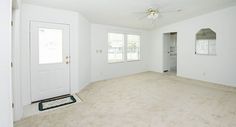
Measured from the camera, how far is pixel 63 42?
395 centimetres

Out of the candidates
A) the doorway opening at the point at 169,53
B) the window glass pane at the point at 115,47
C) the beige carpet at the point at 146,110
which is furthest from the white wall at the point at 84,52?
the doorway opening at the point at 169,53

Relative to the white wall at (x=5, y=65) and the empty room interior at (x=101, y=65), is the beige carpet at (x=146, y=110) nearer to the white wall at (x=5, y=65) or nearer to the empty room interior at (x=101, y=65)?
the empty room interior at (x=101, y=65)

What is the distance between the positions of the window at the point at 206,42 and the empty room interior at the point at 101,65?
4 cm

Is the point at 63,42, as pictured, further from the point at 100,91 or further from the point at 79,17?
the point at 100,91

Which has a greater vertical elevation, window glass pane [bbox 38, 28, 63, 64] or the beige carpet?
window glass pane [bbox 38, 28, 63, 64]

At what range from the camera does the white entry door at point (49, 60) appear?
3502 mm

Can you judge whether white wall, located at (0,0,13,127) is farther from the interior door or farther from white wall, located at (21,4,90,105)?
the interior door

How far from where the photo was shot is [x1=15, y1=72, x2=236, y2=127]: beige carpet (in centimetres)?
255

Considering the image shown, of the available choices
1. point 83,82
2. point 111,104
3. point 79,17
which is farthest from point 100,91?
point 79,17

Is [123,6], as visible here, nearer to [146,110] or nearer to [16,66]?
[146,110]

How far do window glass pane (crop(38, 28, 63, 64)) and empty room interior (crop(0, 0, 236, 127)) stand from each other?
0.02m

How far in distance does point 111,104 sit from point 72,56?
1.78 m

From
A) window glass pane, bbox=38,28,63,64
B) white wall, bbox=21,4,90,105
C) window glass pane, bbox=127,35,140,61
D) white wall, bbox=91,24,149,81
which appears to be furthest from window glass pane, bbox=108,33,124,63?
window glass pane, bbox=38,28,63,64

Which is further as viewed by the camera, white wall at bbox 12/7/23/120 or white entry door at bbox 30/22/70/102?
white entry door at bbox 30/22/70/102
